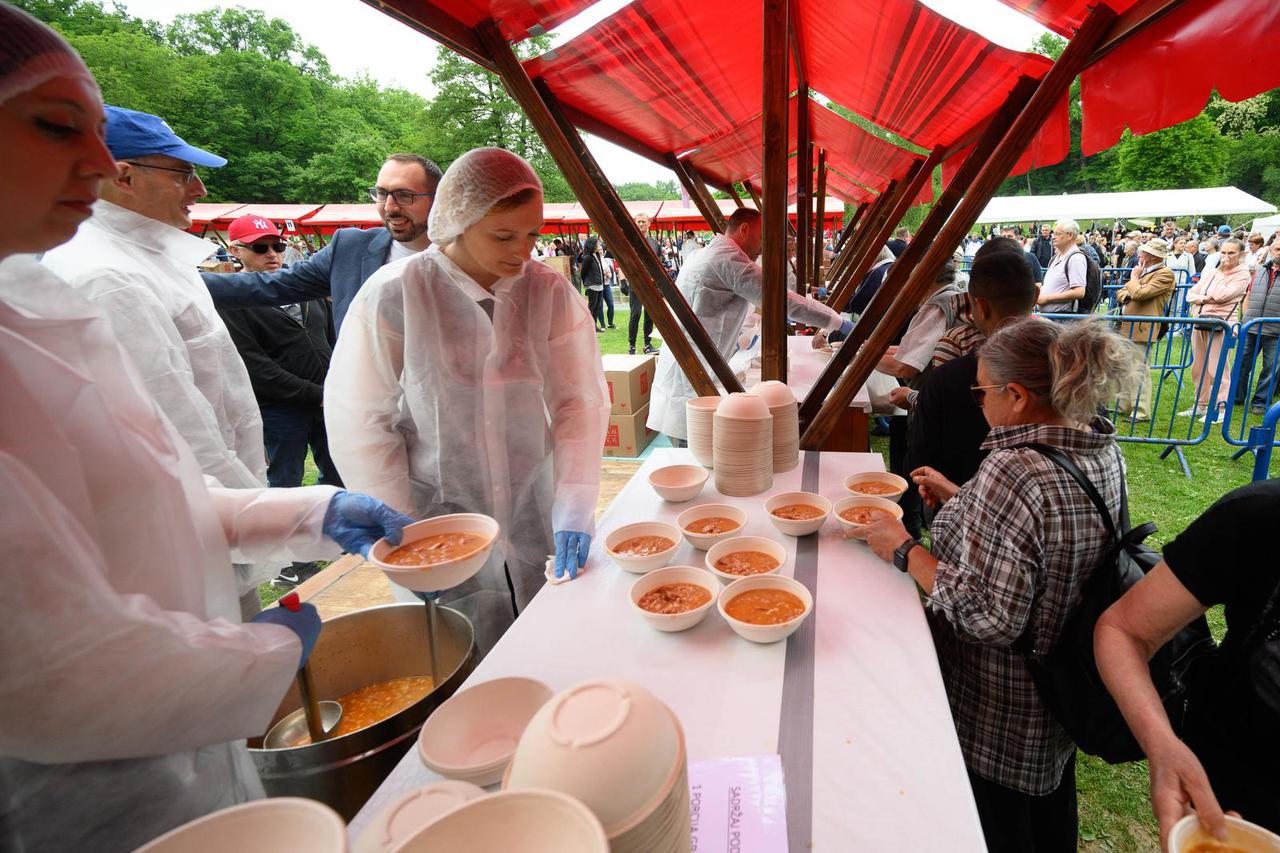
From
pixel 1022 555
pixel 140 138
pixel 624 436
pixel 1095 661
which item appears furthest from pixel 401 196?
pixel 624 436

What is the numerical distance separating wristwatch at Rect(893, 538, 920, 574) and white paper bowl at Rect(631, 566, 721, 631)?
0.59m

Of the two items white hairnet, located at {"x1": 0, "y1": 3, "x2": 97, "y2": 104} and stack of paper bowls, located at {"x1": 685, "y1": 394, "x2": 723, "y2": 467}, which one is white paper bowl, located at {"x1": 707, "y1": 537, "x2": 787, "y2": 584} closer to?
stack of paper bowls, located at {"x1": 685, "y1": 394, "x2": 723, "y2": 467}

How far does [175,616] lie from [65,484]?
236mm

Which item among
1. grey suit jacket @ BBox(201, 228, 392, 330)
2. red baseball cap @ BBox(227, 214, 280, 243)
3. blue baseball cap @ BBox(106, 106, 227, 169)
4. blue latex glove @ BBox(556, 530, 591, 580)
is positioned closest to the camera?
blue latex glove @ BBox(556, 530, 591, 580)

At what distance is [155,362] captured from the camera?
1971 mm

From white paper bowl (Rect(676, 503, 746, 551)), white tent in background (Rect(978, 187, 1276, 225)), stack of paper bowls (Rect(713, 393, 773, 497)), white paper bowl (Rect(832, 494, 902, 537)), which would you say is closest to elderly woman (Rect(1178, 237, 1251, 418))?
white paper bowl (Rect(832, 494, 902, 537))

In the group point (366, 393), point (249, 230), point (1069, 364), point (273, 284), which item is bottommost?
point (366, 393)

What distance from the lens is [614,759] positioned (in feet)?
2.22

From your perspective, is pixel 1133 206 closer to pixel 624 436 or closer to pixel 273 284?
pixel 624 436

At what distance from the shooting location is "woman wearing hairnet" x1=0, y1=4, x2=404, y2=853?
72cm

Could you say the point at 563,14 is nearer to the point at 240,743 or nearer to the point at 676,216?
the point at 240,743

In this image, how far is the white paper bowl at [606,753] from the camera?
2.21 feet

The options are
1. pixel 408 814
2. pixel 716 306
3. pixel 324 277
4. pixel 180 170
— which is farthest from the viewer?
pixel 716 306

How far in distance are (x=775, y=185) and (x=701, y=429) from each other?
1316mm
